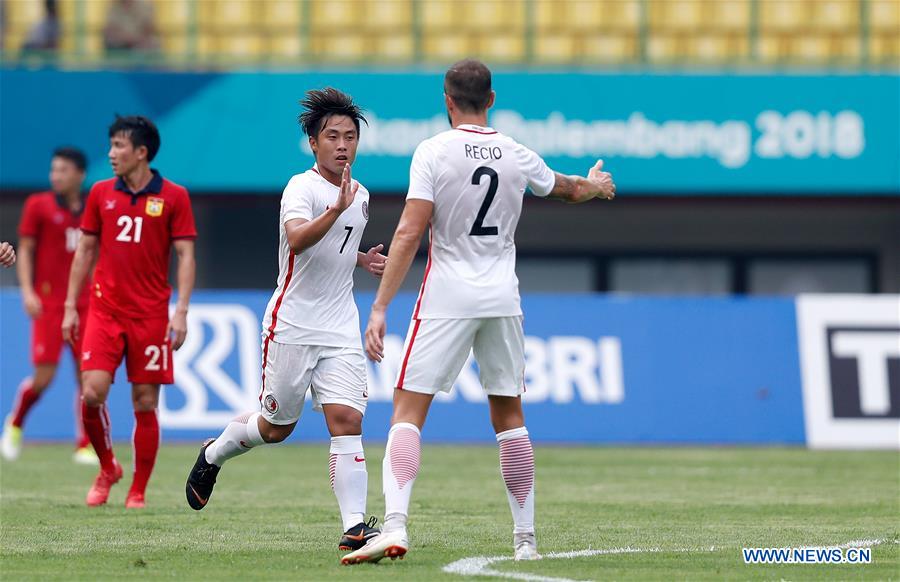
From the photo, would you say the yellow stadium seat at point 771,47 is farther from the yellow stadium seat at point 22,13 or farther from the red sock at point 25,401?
the red sock at point 25,401

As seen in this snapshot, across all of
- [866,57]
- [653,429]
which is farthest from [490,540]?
[866,57]

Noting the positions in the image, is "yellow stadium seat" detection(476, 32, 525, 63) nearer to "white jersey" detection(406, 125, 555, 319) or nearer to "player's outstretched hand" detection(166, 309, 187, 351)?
"player's outstretched hand" detection(166, 309, 187, 351)

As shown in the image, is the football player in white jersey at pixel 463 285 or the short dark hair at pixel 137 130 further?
the short dark hair at pixel 137 130

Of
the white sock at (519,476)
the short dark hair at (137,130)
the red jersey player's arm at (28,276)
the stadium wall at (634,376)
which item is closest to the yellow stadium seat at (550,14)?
the stadium wall at (634,376)

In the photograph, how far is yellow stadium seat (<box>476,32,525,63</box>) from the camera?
20516mm

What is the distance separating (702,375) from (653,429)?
731 millimetres

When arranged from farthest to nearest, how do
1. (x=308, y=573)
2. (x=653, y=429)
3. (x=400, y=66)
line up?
(x=400, y=66) < (x=653, y=429) < (x=308, y=573)

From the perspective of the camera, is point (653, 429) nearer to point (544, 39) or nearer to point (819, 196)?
point (819, 196)

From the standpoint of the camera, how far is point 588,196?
7.25 meters

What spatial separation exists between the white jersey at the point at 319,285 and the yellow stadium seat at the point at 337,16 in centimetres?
1322

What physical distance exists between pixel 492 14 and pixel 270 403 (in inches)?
545

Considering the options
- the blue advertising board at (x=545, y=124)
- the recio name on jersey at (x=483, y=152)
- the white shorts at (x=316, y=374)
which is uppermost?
the blue advertising board at (x=545, y=124)

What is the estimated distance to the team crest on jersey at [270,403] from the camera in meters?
7.66

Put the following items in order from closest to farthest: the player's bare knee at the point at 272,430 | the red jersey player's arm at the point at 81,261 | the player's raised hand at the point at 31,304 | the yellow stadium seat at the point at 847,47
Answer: the player's bare knee at the point at 272,430, the red jersey player's arm at the point at 81,261, the player's raised hand at the point at 31,304, the yellow stadium seat at the point at 847,47
